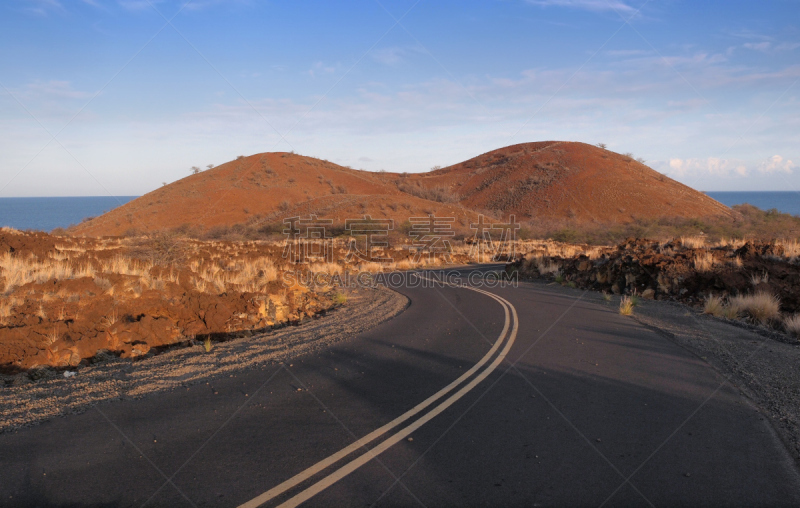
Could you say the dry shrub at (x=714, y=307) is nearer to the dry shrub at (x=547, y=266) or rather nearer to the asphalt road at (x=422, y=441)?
the asphalt road at (x=422, y=441)

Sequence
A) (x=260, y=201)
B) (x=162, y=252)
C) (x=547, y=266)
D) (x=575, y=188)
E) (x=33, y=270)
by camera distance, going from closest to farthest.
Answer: (x=33, y=270) → (x=162, y=252) → (x=547, y=266) → (x=260, y=201) → (x=575, y=188)

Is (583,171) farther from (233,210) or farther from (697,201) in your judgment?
(233,210)

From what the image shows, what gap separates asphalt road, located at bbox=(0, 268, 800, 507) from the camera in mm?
3695

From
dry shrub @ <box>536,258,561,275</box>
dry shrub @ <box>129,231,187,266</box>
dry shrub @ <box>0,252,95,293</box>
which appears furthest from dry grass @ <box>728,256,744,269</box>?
dry shrub @ <box>129,231,187,266</box>

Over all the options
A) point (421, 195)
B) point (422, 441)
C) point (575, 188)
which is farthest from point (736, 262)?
point (421, 195)

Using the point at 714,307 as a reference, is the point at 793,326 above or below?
above

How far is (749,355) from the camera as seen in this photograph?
8.03 metres

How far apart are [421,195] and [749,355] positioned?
244 feet

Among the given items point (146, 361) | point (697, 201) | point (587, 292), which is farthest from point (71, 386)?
point (697, 201)

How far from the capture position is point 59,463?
4.09 m

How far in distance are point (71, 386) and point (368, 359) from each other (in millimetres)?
4058

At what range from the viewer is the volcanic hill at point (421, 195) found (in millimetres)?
60125

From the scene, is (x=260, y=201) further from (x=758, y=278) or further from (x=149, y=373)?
(x=149, y=373)

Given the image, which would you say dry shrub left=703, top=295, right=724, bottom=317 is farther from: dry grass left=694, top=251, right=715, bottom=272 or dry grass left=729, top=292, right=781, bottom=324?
dry grass left=694, top=251, right=715, bottom=272
